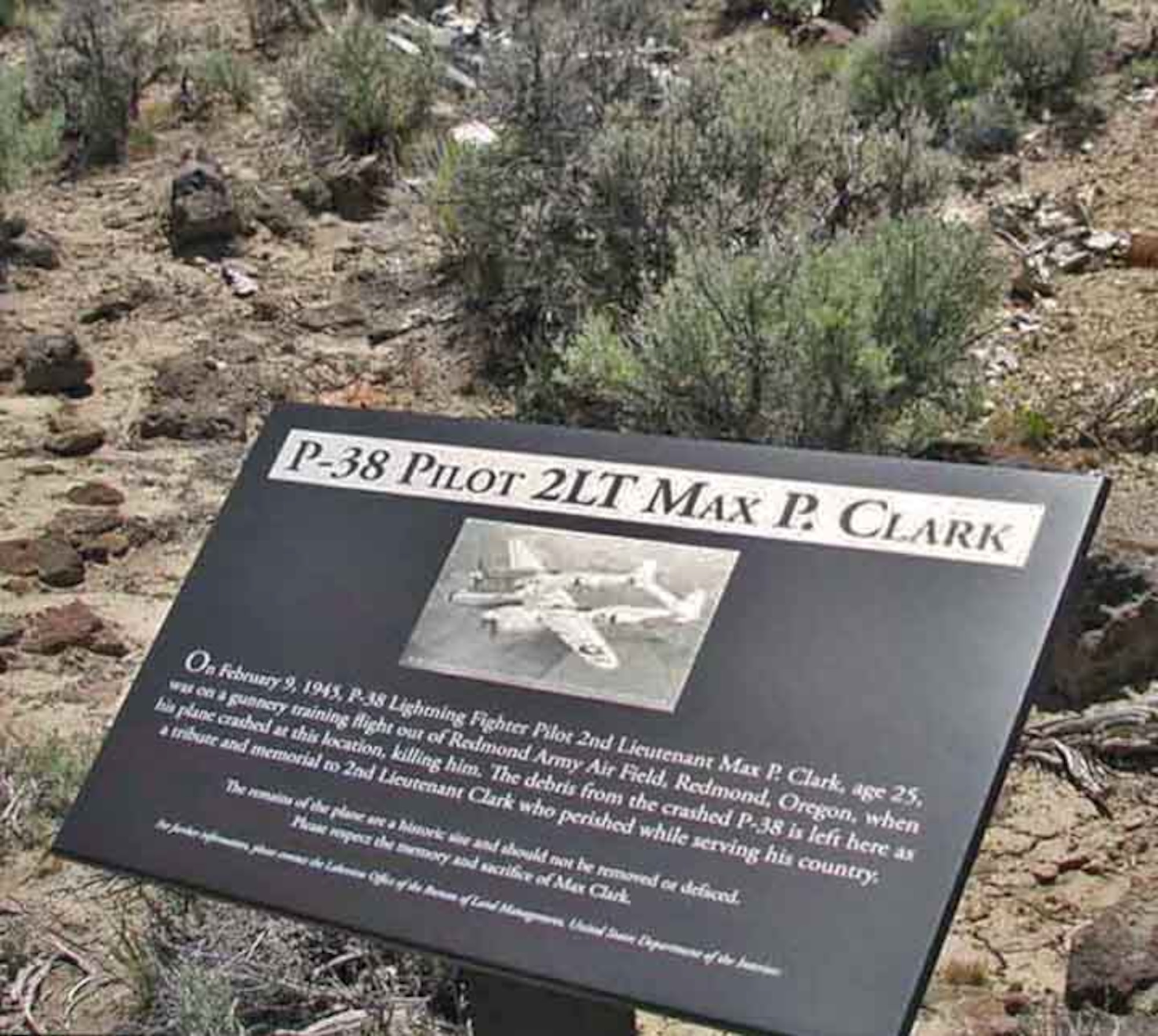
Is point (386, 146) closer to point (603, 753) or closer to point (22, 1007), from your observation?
point (22, 1007)

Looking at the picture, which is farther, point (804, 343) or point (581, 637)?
point (804, 343)

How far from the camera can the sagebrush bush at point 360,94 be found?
10195 millimetres

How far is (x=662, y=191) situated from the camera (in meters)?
8.00

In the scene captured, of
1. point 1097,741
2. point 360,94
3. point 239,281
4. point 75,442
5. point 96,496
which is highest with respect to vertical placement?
point 360,94

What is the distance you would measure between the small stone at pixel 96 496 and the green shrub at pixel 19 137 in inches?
133

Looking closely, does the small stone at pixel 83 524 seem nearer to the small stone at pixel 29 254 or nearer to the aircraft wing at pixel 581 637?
the small stone at pixel 29 254

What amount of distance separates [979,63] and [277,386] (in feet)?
14.0

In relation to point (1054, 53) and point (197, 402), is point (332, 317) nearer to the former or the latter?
point (197, 402)

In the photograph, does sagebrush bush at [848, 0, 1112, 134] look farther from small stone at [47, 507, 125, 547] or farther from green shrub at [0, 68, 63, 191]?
small stone at [47, 507, 125, 547]

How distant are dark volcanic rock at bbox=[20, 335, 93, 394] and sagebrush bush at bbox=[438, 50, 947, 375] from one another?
173 centimetres

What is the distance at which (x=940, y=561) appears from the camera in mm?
2896

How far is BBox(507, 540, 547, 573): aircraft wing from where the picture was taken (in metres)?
3.21

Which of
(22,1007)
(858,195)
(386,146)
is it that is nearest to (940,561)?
(22,1007)

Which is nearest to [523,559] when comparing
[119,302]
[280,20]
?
[119,302]
